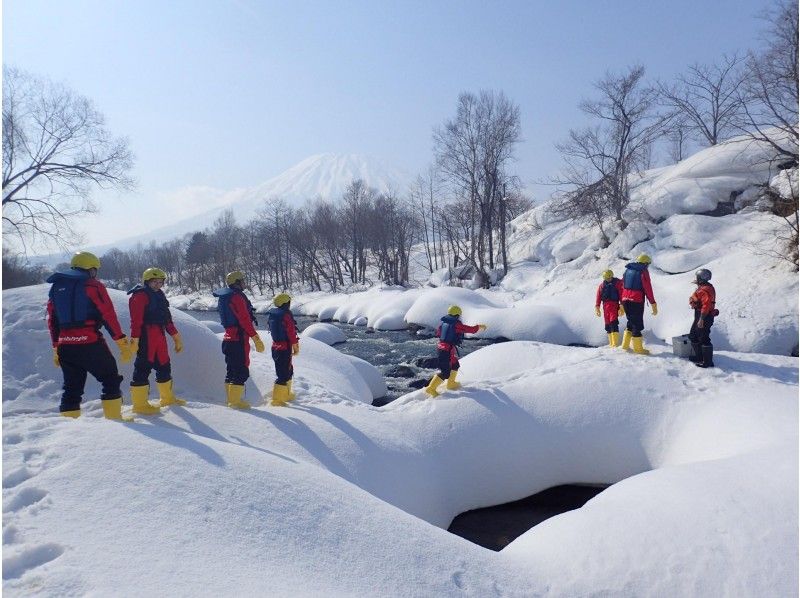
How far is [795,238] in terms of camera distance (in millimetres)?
13664

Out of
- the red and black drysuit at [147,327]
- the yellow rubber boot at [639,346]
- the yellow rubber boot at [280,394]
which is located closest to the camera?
the red and black drysuit at [147,327]

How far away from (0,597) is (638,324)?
8.46 meters

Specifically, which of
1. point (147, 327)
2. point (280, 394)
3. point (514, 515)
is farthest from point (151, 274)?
point (514, 515)

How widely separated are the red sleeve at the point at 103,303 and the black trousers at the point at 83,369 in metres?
0.27

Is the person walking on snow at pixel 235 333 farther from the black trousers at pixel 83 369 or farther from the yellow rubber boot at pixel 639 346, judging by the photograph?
the yellow rubber boot at pixel 639 346

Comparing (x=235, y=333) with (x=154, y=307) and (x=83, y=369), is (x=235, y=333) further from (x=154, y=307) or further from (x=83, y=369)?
(x=83, y=369)

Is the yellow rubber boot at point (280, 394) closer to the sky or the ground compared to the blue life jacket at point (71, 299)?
closer to the ground

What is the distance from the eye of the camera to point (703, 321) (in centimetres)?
721

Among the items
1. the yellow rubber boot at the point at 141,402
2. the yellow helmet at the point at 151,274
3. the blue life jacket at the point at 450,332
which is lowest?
the yellow rubber boot at the point at 141,402

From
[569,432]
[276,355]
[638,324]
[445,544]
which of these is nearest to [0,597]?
[445,544]

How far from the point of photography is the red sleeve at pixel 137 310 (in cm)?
536

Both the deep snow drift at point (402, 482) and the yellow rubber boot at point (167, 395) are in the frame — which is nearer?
the deep snow drift at point (402, 482)

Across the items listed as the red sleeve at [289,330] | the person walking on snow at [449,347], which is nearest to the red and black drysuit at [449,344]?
the person walking on snow at [449,347]

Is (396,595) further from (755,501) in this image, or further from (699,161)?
(699,161)
